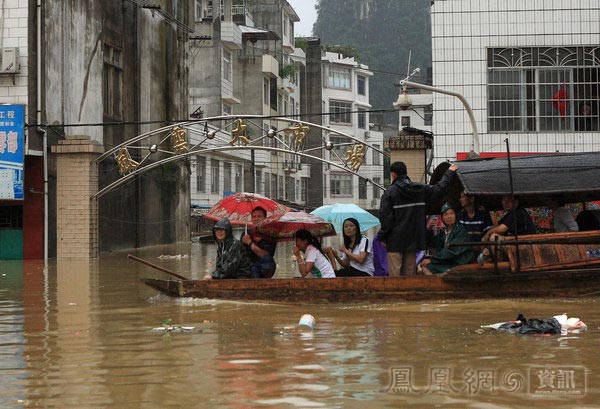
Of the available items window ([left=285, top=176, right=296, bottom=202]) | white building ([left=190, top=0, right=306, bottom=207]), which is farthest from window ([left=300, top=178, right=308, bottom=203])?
window ([left=285, top=176, right=296, bottom=202])

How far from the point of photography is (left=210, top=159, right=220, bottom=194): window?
5012cm

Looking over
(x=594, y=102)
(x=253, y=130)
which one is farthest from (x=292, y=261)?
→ (x=253, y=130)

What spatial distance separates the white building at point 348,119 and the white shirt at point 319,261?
2481 inches

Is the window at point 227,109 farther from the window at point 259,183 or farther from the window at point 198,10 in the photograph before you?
the window at point 198,10

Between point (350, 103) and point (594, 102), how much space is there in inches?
2382

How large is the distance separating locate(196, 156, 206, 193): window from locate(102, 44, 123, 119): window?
52.7 feet

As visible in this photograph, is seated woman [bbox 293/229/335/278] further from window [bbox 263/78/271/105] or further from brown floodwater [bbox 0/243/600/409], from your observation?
window [bbox 263/78/271/105]

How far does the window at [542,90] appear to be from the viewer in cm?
2308

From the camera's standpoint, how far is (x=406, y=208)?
1327 cm

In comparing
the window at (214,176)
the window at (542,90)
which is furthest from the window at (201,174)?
the window at (542,90)

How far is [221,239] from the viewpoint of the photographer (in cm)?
1373

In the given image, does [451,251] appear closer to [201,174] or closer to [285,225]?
[285,225]

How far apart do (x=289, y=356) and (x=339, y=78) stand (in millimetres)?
74365

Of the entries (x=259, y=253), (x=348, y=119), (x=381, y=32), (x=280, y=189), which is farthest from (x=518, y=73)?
(x=381, y=32)
